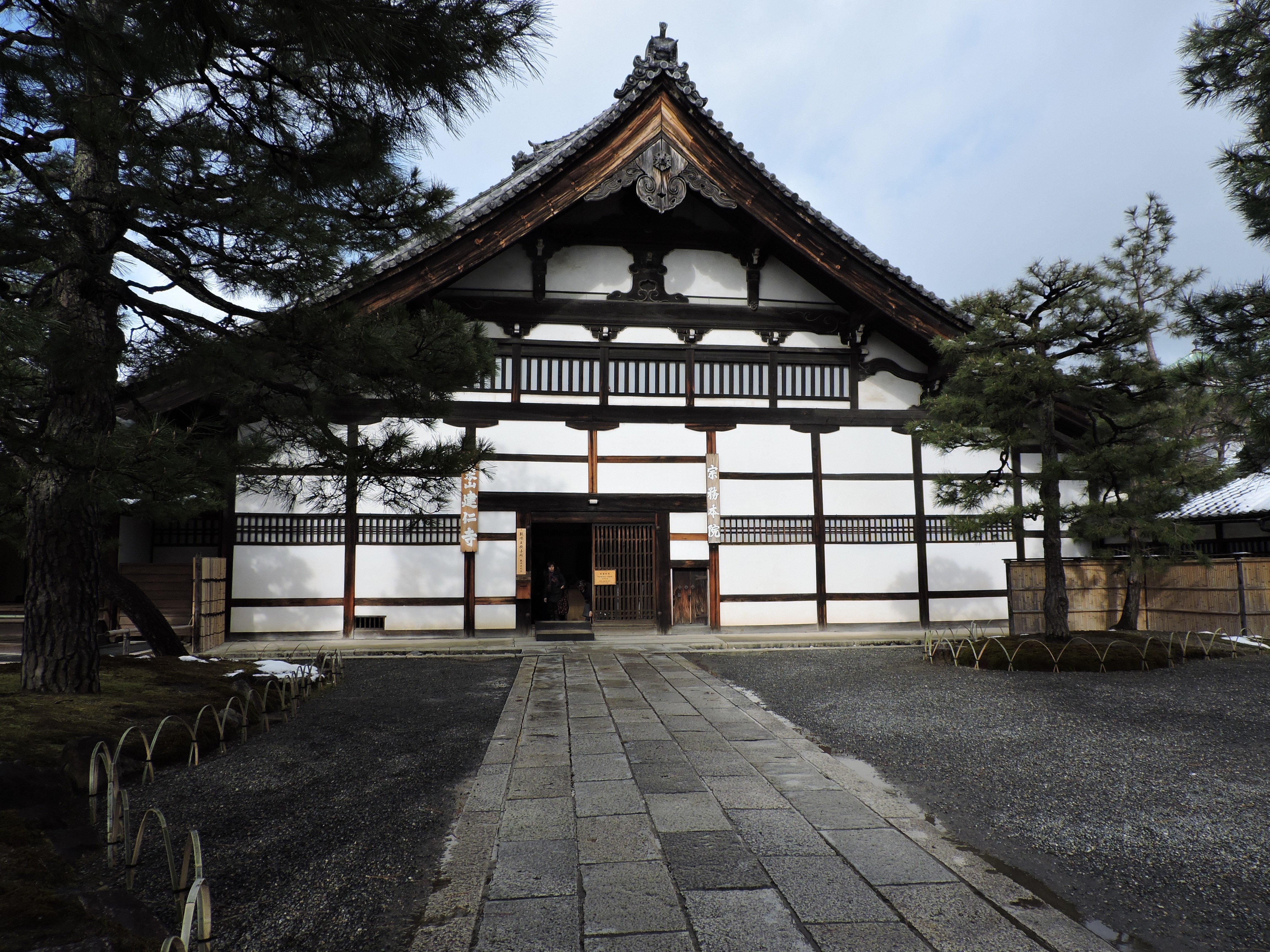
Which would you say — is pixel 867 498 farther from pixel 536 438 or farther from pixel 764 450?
pixel 536 438

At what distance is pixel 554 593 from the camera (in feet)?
48.0

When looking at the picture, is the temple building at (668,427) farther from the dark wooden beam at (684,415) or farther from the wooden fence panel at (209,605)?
the wooden fence panel at (209,605)

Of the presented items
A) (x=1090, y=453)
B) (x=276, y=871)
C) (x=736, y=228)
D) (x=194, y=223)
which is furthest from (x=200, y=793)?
(x=736, y=228)

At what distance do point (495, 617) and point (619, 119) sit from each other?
8.19 m

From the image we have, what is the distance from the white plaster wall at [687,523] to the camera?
12.5m

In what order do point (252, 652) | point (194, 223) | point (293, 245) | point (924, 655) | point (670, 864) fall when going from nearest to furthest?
point (670, 864) < point (194, 223) < point (293, 245) < point (924, 655) < point (252, 652)

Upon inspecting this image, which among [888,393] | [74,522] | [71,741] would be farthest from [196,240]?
[888,393]

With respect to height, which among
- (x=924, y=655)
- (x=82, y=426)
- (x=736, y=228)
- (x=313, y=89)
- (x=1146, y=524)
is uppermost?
(x=736, y=228)

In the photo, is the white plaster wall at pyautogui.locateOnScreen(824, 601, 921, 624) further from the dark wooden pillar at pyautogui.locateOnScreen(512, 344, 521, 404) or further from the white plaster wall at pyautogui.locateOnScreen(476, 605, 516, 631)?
the dark wooden pillar at pyautogui.locateOnScreen(512, 344, 521, 404)

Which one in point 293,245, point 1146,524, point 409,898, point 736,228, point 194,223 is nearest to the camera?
point 409,898

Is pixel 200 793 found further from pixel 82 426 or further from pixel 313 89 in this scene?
pixel 313 89

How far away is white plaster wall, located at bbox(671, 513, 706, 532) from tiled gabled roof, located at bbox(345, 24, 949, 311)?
5.18 meters

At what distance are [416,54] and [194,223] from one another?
2.74 meters

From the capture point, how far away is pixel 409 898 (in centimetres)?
284
